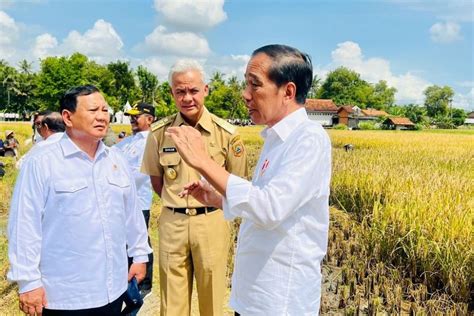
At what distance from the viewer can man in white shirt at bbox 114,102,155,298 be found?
3.54 metres

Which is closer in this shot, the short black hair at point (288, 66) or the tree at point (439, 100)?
the short black hair at point (288, 66)

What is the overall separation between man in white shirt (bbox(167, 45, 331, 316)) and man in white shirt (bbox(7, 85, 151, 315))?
2.42 feet

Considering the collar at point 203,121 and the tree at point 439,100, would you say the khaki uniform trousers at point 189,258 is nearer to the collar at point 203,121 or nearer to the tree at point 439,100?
the collar at point 203,121

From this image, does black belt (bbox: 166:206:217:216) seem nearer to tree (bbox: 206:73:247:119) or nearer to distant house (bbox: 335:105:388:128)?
tree (bbox: 206:73:247:119)

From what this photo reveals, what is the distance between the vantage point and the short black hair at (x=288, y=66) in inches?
54.2

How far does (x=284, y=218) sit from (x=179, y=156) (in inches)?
53.3

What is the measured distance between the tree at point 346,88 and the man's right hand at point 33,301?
85011 millimetres

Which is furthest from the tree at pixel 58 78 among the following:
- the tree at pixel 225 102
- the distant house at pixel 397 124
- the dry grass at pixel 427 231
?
the dry grass at pixel 427 231

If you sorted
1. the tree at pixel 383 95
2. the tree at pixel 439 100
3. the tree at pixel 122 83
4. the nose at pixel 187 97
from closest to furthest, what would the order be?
1. the nose at pixel 187 97
2. the tree at pixel 122 83
3. the tree at pixel 439 100
4. the tree at pixel 383 95

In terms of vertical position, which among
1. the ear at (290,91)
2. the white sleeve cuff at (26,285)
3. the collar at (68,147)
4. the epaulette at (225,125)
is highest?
the ear at (290,91)

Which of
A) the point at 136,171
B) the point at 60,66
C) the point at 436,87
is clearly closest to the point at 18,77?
the point at 60,66

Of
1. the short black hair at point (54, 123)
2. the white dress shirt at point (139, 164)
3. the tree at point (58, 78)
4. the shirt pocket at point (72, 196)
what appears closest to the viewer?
the shirt pocket at point (72, 196)

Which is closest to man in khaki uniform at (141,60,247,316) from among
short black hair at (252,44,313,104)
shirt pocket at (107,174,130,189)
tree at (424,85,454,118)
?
shirt pocket at (107,174,130,189)

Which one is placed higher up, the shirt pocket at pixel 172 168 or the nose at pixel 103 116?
the nose at pixel 103 116
